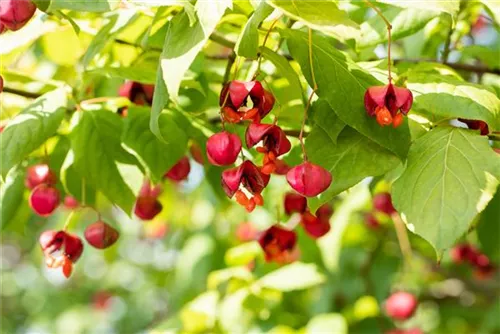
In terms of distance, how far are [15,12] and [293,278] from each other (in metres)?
2.39

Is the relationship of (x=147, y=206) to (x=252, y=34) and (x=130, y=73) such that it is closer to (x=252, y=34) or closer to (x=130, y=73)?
(x=130, y=73)

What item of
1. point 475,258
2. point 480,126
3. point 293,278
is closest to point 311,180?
point 480,126

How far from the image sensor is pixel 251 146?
211cm

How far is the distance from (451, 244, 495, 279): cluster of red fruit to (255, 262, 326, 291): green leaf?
2.78ft

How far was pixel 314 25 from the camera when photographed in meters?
1.81

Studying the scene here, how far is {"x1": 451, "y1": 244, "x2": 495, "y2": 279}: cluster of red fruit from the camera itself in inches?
176

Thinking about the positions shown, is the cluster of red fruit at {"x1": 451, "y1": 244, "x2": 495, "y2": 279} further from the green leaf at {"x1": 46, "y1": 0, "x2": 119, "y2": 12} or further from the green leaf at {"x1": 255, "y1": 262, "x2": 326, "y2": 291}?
the green leaf at {"x1": 46, "y1": 0, "x2": 119, "y2": 12}

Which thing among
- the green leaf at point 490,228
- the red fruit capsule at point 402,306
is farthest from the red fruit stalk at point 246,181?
the red fruit capsule at point 402,306

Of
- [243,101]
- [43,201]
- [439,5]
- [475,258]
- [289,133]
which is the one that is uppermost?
[439,5]

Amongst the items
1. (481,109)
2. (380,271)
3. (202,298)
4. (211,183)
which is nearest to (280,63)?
(481,109)

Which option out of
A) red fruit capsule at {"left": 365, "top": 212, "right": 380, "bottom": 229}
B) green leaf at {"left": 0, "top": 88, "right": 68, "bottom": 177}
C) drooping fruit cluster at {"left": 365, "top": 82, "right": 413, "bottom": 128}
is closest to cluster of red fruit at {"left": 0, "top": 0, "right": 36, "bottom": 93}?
green leaf at {"left": 0, "top": 88, "right": 68, "bottom": 177}

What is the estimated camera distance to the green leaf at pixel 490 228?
358cm

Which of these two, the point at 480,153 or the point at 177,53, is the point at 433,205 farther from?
the point at 177,53

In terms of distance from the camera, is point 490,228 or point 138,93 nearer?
point 138,93
